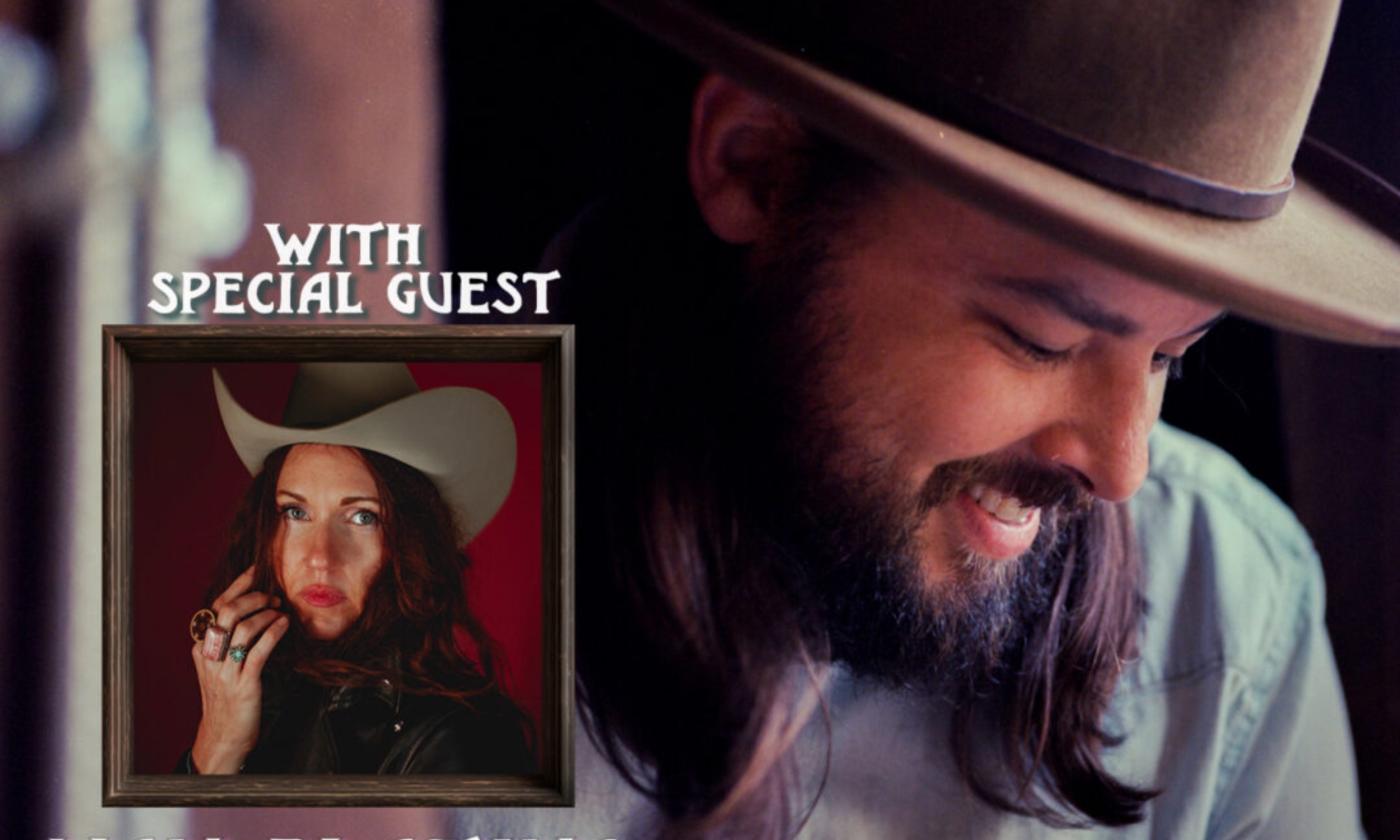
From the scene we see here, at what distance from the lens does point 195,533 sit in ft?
6.37

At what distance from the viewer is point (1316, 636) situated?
1.99 meters

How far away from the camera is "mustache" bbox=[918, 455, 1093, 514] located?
1832 millimetres

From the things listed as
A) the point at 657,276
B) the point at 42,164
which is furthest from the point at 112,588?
the point at 657,276

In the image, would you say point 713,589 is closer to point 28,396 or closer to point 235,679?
point 235,679

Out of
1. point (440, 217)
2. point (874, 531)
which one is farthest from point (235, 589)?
point (874, 531)

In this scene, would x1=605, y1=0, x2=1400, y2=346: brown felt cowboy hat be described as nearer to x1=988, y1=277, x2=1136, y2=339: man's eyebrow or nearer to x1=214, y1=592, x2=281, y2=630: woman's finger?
x1=988, y1=277, x2=1136, y2=339: man's eyebrow

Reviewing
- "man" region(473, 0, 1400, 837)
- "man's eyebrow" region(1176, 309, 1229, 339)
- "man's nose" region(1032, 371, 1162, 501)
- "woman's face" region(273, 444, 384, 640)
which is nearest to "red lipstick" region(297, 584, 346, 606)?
"woman's face" region(273, 444, 384, 640)

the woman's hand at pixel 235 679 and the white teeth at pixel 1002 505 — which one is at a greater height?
the white teeth at pixel 1002 505

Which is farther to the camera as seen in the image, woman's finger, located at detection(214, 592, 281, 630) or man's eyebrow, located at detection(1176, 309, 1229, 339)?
woman's finger, located at detection(214, 592, 281, 630)

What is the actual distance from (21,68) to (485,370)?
811 millimetres

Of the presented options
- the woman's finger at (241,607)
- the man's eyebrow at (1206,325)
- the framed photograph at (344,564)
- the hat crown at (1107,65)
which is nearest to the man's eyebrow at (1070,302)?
the man's eyebrow at (1206,325)

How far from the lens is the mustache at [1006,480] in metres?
1.83

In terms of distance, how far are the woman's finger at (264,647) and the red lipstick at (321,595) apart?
4 centimetres

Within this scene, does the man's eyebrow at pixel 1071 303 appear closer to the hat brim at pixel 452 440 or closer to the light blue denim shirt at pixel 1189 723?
the light blue denim shirt at pixel 1189 723
